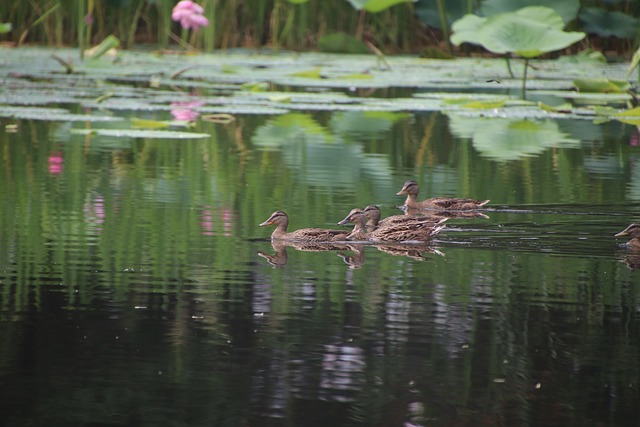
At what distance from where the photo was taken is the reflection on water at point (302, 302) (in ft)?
12.1

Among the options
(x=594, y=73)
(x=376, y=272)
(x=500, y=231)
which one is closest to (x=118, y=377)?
(x=376, y=272)

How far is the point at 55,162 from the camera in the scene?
9008 millimetres

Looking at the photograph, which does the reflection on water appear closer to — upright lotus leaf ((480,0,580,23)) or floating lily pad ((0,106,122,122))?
floating lily pad ((0,106,122,122))

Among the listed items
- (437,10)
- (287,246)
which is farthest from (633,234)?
(437,10)

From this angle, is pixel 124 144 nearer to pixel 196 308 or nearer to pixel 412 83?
pixel 412 83

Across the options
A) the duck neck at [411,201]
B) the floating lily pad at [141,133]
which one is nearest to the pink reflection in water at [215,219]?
the duck neck at [411,201]

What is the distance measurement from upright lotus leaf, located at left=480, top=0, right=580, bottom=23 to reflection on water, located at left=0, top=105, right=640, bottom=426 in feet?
29.6

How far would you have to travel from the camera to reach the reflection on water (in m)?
3.69

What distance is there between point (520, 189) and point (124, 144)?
3.48 meters

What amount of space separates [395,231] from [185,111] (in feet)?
20.0

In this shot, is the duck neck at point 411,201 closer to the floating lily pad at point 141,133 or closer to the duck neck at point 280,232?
the duck neck at point 280,232

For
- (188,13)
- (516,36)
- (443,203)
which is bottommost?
(443,203)

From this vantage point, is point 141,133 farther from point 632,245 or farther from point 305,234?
point 632,245

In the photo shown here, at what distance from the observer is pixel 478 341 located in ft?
14.2
